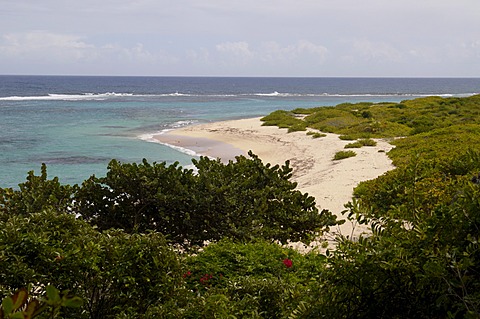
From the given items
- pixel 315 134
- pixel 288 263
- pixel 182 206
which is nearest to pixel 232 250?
pixel 288 263

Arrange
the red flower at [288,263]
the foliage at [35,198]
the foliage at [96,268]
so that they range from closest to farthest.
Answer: the foliage at [96,268]
the red flower at [288,263]
the foliage at [35,198]

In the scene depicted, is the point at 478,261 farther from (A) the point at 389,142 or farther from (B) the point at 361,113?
(B) the point at 361,113

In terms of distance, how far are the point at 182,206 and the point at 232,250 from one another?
5.34 feet

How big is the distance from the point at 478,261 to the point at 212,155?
25592 mm

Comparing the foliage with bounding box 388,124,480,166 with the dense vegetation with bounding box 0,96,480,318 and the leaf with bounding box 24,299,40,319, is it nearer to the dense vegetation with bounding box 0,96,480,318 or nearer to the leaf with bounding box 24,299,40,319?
the dense vegetation with bounding box 0,96,480,318

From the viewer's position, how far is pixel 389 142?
96.6 ft

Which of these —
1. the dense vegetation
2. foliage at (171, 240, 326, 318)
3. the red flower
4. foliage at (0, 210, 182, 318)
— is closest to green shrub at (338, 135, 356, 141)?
the dense vegetation

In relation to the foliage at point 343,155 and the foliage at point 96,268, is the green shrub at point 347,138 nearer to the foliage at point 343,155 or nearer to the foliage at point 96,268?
the foliage at point 343,155

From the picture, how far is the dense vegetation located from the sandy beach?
293 centimetres

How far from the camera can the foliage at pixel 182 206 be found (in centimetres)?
957

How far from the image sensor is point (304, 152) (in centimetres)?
2877

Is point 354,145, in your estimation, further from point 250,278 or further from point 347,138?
point 250,278

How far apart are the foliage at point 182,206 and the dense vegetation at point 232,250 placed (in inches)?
1.0

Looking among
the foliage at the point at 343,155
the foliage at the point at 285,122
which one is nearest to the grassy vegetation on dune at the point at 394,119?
the foliage at the point at 285,122
